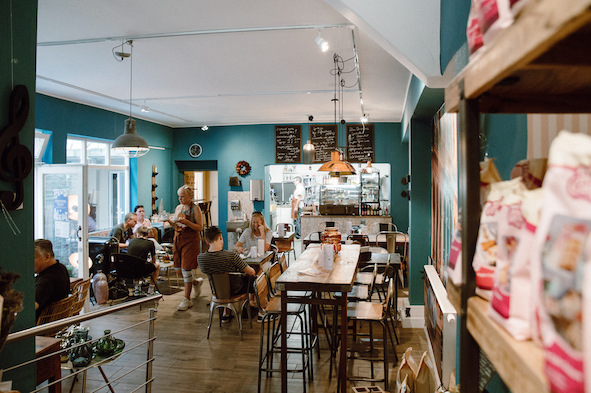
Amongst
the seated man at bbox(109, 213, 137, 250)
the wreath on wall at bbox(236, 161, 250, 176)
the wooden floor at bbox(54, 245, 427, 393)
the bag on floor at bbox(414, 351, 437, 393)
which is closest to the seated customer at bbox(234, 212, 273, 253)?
the wooden floor at bbox(54, 245, 427, 393)

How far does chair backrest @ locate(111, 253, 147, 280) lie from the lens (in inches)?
208

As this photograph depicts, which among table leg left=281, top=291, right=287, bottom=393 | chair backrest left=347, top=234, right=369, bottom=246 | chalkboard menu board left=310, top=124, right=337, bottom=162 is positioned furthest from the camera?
chalkboard menu board left=310, top=124, right=337, bottom=162

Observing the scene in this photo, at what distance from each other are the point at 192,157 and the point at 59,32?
6.46 metres

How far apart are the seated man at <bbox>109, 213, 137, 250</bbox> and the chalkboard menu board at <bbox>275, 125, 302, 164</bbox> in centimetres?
406

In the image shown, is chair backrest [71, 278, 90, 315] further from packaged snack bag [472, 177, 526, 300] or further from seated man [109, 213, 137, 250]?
packaged snack bag [472, 177, 526, 300]

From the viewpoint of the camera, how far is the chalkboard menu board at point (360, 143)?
9.38 metres

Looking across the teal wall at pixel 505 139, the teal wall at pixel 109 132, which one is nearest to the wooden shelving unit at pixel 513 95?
the teal wall at pixel 505 139

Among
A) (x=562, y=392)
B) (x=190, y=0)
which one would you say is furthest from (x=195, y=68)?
(x=562, y=392)

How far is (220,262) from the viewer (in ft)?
14.0

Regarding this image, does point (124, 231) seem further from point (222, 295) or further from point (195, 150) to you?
point (195, 150)

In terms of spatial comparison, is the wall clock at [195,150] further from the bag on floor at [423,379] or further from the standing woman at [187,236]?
the bag on floor at [423,379]

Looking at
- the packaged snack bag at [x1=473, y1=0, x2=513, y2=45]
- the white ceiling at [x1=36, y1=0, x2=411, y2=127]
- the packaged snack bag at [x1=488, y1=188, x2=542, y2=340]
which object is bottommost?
the packaged snack bag at [x1=488, y1=188, x2=542, y2=340]

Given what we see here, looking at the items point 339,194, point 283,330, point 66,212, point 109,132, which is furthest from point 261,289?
point 109,132

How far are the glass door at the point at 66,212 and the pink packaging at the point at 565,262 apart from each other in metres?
5.92
